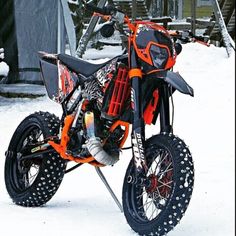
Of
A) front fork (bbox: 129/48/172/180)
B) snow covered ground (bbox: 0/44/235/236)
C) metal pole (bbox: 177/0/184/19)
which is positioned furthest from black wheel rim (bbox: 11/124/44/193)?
metal pole (bbox: 177/0/184/19)

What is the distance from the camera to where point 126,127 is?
4613mm

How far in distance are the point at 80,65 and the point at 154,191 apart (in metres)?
1.08

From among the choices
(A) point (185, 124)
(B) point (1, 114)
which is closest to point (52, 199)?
(A) point (185, 124)

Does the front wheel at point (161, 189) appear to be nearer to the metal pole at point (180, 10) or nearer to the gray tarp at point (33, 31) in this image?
the gray tarp at point (33, 31)

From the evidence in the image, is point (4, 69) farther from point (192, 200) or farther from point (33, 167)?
point (192, 200)

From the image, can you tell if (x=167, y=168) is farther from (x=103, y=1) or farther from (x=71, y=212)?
(x=103, y=1)

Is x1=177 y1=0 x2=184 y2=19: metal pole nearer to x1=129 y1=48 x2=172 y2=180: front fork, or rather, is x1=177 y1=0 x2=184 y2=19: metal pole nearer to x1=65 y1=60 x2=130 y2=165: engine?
x1=65 y1=60 x2=130 y2=165: engine

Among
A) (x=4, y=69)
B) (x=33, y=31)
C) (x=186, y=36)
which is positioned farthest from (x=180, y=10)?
(x=186, y=36)

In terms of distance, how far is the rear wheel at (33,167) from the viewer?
495cm

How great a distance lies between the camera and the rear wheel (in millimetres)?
4953

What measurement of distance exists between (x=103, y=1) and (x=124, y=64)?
25.9 ft

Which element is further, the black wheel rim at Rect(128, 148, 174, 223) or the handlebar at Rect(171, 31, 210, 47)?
Answer: the handlebar at Rect(171, 31, 210, 47)

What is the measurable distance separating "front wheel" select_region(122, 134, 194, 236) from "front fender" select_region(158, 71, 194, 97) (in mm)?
269

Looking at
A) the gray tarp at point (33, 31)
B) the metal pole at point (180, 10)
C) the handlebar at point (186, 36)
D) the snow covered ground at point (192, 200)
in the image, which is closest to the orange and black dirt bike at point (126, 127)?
the handlebar at point (186, 36)
